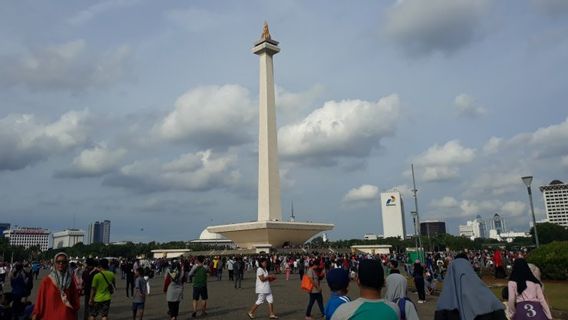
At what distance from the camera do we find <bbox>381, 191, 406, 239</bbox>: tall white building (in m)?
151

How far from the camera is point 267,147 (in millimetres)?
56625

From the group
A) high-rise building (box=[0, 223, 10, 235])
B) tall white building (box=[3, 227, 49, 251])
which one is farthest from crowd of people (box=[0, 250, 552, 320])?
tall white building (box=[3, 227, 49, 251])

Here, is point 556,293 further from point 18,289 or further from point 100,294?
point 18,289

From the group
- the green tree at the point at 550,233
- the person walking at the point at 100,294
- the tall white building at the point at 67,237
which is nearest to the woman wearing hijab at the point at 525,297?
the person walking at the point at 100,294

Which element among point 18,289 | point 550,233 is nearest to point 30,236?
point 550,233

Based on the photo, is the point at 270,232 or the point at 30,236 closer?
the point at 270,232

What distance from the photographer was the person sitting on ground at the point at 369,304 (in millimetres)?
2857

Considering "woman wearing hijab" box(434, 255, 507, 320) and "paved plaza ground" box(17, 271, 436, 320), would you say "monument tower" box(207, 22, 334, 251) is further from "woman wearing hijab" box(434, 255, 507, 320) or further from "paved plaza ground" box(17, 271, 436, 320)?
"woman wearing hijab" box(434, 255, 507, 320)

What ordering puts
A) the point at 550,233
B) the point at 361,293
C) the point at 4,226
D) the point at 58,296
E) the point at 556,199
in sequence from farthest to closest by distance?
the point at 4,226
the point at 556,199
the point at 550,233
the point at 58,296
the point at 361,293

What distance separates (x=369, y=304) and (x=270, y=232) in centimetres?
5203

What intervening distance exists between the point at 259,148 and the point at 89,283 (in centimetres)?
4880

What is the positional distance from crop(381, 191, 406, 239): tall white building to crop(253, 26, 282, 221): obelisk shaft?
100326 mm

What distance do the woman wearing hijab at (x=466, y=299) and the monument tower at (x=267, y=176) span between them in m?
51.7

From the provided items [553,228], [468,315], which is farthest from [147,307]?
[553,228]
